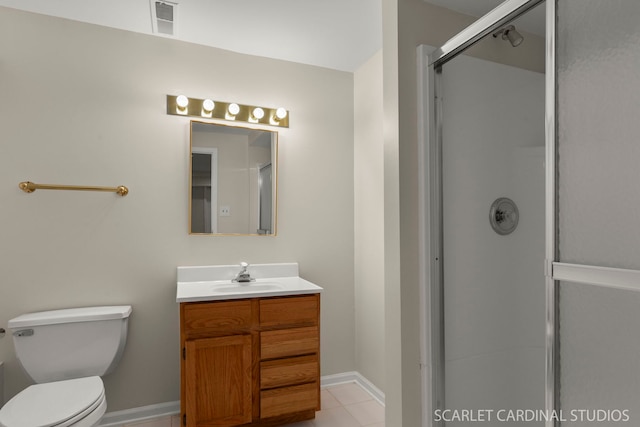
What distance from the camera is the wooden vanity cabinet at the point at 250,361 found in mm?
1988

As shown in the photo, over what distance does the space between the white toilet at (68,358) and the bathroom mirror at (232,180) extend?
76cm

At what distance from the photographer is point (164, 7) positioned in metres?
2.06

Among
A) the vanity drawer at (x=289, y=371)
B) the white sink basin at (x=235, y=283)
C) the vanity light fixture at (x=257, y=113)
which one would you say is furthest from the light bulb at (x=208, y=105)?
the vanity drawer at (x=289, y=371)

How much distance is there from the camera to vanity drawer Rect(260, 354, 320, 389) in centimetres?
213

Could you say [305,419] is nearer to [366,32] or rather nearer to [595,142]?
[595,142]

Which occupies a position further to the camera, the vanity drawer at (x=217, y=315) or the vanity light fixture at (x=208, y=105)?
the vanity light fixture at (x=208, y=105)

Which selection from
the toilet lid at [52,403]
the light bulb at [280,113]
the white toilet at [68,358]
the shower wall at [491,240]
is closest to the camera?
the toilet lid at [52,403]

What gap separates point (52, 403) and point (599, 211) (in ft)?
7.18

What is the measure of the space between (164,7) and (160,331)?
1.94 meters

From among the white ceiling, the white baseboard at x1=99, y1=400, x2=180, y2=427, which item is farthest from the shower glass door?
the white baseboard at x1=99, y1=400, x2=180, y2=427

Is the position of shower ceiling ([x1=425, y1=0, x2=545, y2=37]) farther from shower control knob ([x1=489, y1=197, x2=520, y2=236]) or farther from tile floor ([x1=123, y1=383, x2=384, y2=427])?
tile floor ([x1=123, y1=383, x2=384, y2=427])

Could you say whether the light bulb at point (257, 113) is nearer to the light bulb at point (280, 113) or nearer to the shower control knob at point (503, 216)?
the light bulb at point (280, 113)

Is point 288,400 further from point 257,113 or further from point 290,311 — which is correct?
point 257,113

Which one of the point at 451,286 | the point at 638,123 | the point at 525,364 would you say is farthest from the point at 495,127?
the point at 525,364
